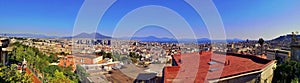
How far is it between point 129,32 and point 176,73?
1.25 metres

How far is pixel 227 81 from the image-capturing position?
128 inches

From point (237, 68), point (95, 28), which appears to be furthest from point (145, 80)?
point (237, 68)

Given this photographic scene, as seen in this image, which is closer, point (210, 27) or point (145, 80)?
point (210, 27)

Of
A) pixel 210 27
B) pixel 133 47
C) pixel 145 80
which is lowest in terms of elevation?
pixel 145 80

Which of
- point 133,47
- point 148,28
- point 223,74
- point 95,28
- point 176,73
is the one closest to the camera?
point 176,73

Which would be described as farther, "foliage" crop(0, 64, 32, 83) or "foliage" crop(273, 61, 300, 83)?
"foliage" crop(273, 61, 300, 83)

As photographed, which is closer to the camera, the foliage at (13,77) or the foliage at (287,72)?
the foliage at (13,77)

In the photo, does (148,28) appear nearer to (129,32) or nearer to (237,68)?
(129,32)

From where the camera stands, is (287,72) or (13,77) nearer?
(13,77)

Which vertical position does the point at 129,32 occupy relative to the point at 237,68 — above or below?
above

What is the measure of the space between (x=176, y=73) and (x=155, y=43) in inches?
108

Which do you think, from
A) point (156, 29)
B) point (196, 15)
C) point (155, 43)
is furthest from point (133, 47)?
point (196, 15)

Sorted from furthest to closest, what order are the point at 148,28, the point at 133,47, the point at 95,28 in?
1. the point at 133,47
2. the point at 148,28
3. the point at 95,28

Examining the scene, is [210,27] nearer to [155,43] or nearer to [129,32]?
[129,32]
